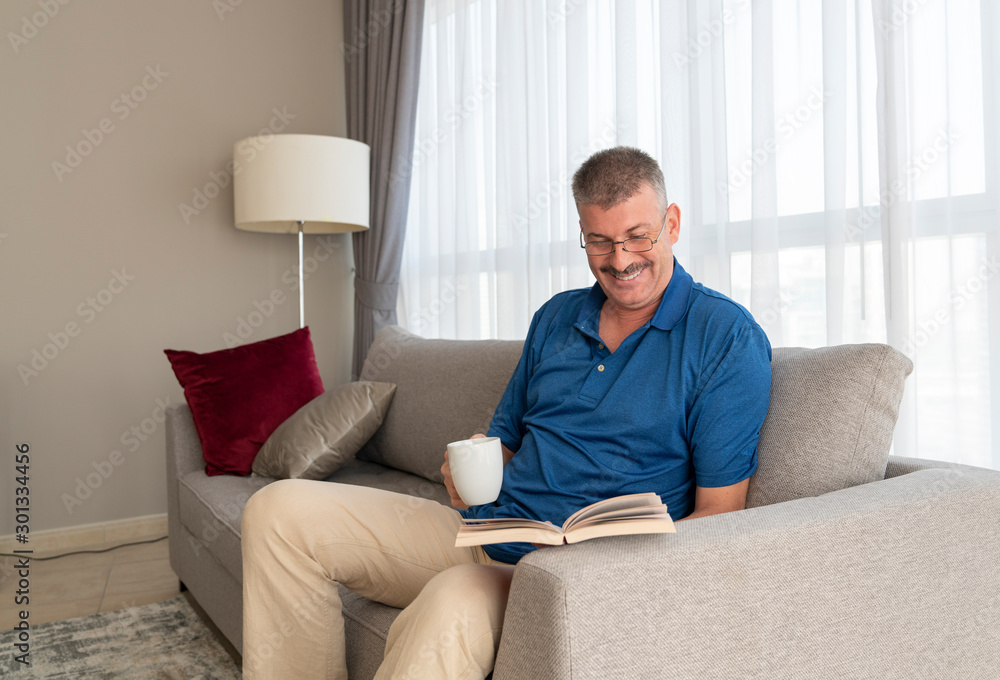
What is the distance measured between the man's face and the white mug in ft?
1.40

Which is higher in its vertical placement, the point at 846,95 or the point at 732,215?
the point at 846,95

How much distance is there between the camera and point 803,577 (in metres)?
1.03

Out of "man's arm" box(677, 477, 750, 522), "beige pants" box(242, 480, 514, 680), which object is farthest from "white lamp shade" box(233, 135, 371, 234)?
"man's arm" box(677, 477, 750, 522)

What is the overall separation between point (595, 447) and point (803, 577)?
0.45m

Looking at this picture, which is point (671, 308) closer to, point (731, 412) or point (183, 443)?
point (731, 412)

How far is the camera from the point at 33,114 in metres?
3.27

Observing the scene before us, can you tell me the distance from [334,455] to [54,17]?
2.36 m

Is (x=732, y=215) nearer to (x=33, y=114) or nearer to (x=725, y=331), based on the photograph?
(x=725, y=331)

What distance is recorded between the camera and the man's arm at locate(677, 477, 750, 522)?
1.26 m

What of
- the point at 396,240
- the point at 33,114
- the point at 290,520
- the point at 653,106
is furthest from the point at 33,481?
the point at 653,106

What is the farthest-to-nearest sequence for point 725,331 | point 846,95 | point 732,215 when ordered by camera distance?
point 732,215 → point 846,95 → point 725,331

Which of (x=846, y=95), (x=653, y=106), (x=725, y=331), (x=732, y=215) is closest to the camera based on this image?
(x=725, y=331)

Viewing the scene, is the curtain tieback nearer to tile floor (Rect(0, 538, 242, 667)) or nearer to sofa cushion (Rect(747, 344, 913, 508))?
tile floor (Rect(0, 538, 242, 667))

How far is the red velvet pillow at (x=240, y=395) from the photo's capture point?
259cm
